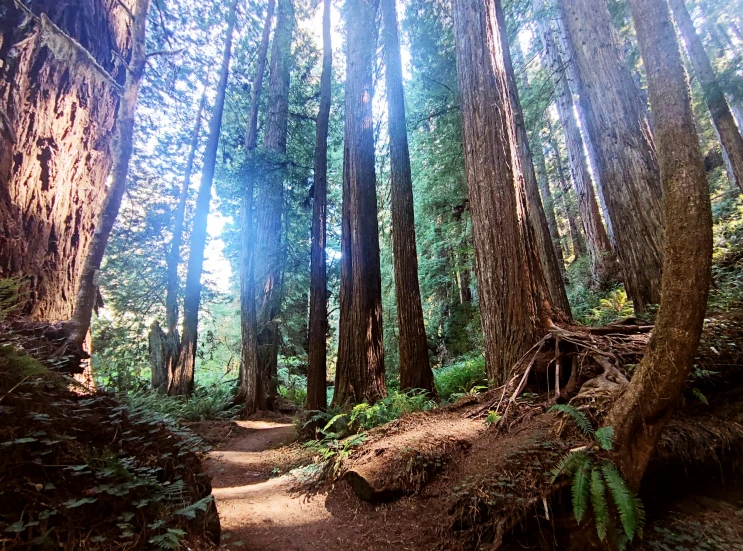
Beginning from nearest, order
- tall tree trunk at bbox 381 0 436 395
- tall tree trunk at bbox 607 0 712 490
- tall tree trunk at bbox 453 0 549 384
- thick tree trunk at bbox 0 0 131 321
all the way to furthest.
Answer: tall tree trunk at bbox 607 0 712 490 < thick tree trunk at bbox 0 0 131 321 < tall tree trunk at bbox 453 0 549 384 < tall tree trunk at bbox 381 0 436 395

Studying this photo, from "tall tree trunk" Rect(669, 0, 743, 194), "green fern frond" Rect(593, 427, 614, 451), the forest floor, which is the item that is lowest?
the forest floor

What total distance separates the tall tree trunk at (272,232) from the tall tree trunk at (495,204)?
5683 millimetres

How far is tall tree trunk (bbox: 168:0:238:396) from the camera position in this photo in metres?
9.40

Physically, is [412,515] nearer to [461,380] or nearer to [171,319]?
[461,380]

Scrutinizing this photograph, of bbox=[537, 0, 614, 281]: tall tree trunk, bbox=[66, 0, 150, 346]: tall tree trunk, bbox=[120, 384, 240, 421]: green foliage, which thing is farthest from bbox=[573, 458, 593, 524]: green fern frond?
bbox=[537, 0, 614, 281]: tall tree trunk

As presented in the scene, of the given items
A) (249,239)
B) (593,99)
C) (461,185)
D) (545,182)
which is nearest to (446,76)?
(461,185)

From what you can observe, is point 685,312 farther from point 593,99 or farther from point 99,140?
point 593,99

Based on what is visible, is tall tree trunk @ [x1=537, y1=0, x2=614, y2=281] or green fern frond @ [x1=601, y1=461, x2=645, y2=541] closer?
green fern frond @ [x1=601, y1=461, x2=645, y2=541]

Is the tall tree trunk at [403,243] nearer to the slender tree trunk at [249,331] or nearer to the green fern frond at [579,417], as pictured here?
the green fern frond at [579,417]

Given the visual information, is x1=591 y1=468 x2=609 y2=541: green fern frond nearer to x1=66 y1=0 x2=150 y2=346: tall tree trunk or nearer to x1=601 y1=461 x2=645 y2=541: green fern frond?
x1=601 y1=461 x2=645 y2=541: green fern frond

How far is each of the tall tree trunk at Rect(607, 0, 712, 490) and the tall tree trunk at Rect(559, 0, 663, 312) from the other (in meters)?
3.67

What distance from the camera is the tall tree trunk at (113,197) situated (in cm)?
269

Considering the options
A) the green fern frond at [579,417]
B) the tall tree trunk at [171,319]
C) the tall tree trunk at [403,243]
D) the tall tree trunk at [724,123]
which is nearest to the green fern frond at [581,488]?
the green fern frond at [579,417]

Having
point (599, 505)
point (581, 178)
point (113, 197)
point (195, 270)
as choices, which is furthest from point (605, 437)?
point (581, 178)
